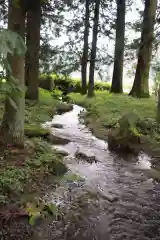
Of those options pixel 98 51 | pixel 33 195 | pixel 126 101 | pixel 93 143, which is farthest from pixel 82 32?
pixel 33 195

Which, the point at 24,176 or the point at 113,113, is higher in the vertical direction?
the point at 113,113

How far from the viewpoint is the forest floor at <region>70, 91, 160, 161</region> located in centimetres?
957

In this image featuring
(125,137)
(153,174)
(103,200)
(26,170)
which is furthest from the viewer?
(125,137)

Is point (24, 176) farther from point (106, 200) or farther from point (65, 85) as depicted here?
point (65, 85)

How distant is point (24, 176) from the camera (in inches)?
236

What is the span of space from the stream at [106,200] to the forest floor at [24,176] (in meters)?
0.28

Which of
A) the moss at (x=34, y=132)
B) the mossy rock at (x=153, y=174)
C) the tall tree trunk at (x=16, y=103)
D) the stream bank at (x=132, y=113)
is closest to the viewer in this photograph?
the tall tree trunk at (x=16, y=103)

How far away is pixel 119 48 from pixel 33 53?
6.52 meters

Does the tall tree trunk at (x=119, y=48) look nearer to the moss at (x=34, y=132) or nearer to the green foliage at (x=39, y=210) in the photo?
the moss at (x=34, y=132)

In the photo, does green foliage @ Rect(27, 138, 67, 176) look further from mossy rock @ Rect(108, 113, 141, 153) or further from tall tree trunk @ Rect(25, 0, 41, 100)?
tall tree trunk @ Rect(25, 0, 41, 100)

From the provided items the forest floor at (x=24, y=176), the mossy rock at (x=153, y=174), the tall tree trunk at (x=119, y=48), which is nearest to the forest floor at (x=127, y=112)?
the mossy rock at (x=153, y=174)

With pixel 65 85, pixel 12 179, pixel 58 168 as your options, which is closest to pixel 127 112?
pixel 58 168

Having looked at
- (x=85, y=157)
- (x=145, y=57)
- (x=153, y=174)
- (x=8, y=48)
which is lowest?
(x=153, y=174)

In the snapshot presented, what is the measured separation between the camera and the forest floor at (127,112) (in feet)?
31.4
